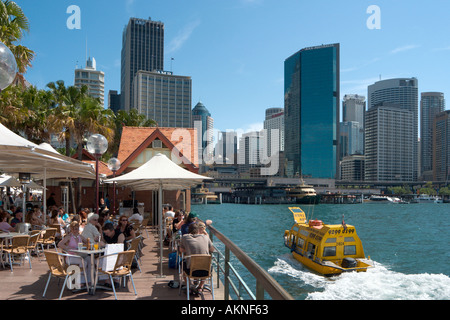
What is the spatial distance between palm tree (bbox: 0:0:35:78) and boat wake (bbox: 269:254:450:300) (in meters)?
16.0

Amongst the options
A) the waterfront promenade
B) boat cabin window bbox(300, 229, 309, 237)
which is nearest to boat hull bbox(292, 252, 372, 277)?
boat cabin window bbox(300, 229, 309, 237)

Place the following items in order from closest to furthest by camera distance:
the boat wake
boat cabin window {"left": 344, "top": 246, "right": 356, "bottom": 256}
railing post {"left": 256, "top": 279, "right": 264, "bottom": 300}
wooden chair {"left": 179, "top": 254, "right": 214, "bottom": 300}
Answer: railing post {"left": 256, "top": 279, "right": 264, "bottom": 300} < wooden chair {"left": 179, "top": 254, "right": 214, "bottom": 300} < the boat wake < boat cabin window {"left": 344, "top": 246, "right": 356, "bottom": 256}

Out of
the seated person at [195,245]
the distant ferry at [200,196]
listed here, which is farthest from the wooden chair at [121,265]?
the distant ferry at [200,196]

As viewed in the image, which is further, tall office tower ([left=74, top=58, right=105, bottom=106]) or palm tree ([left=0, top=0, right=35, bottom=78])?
tall office tower ([left=74, top=58, right=105, bottom=106])

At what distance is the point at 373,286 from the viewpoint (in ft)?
61.7

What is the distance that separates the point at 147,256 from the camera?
11.8 metres

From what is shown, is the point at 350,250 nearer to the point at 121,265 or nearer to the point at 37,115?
the point at 121,265

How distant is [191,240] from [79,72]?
192m

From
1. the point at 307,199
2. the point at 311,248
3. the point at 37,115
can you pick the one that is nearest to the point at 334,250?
the point at 311,248

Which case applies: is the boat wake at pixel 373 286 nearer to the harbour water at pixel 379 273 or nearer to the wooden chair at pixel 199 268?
the harbour water at pixel 379 273

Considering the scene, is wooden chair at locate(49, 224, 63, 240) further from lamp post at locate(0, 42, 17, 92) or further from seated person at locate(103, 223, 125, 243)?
lamp post at locate(0, 42, 17, 92)

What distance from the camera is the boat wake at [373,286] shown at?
17781 mm

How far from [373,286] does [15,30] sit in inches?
755

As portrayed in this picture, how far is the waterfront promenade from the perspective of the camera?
7195 mm
